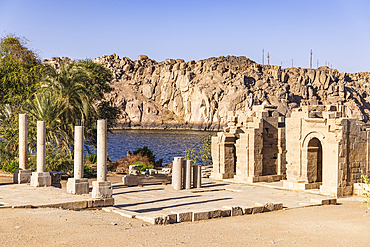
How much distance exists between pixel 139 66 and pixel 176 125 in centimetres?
4524

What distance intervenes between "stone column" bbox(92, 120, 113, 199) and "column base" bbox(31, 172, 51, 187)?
3927mm

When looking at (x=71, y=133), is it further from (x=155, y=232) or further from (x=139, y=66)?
(x=139, y=66)

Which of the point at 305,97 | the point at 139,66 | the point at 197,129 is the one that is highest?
the point at 139,66

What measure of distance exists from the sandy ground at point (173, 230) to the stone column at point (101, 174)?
74 cm

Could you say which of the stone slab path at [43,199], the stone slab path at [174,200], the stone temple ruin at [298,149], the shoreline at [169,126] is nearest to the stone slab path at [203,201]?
the stone slab path at [174,200]

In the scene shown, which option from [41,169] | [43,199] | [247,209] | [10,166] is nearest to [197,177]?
[247,209]

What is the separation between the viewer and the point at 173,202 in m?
14.8

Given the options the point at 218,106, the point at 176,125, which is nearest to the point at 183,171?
the point at 218,106

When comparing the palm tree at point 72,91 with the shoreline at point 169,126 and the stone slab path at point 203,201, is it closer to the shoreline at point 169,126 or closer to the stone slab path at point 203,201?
the stone slab path at point 203,201

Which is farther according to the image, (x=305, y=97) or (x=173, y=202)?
(x=305, y=97)

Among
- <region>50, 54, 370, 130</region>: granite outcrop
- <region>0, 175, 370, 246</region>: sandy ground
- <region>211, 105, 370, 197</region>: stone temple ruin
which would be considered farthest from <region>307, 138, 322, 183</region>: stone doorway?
<region>50, 54, 370, 130</region>: granite outcrop

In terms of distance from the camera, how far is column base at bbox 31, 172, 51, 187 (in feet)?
51.9

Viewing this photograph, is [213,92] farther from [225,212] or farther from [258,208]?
[225,212]

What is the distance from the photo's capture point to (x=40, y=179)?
15.9 metres
